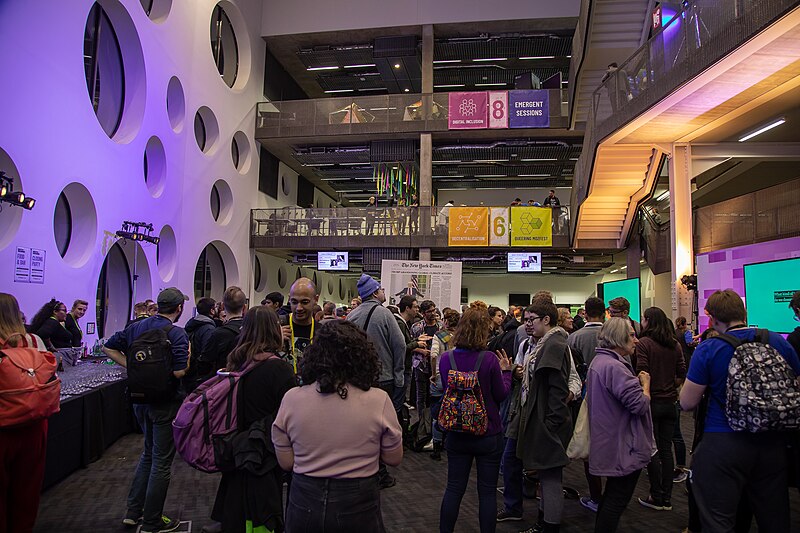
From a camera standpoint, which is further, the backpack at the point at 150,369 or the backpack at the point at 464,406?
the backpack at the point at 150,369

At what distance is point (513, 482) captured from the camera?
4.33m

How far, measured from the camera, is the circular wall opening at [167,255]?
13.0m

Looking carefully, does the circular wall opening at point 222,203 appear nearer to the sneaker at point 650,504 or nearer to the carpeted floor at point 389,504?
the carpeted floor at point 389,504

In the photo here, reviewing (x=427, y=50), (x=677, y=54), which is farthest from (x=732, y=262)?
(x=427, y=50)

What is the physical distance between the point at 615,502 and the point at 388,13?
57.2 feet

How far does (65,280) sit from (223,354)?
6.55 m

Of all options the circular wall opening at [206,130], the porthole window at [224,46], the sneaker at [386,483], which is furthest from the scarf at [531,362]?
the porthole window at [224,46]

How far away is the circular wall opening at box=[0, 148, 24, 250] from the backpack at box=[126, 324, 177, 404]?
5454 mm

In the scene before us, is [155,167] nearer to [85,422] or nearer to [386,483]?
[85,422]

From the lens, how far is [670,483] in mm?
4613

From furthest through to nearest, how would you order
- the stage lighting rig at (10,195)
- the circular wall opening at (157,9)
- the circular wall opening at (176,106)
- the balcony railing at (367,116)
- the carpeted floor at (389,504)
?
the balcony railing at (367,116) → the circular wall opening at (176,106) → the circular wall opening at (157,9) → the stage lighting rig at (10,195) → the carpeted floor at (389,504)

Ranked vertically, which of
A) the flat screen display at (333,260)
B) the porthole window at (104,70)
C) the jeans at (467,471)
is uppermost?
the porthole window at (104,70)

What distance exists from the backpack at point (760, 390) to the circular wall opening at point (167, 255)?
12360 millimetres

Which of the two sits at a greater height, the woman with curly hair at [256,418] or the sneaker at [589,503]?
the woman with curly hair at [256,418]
